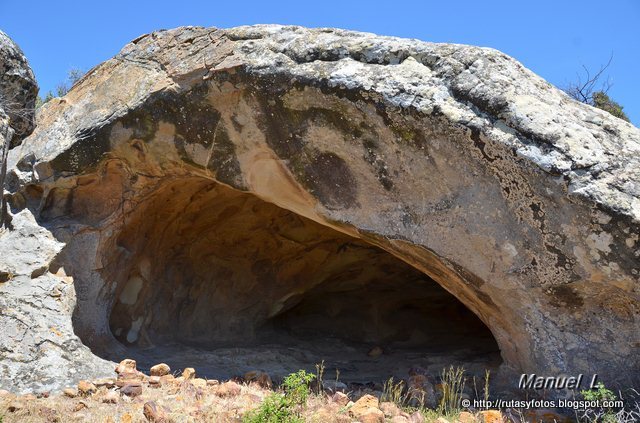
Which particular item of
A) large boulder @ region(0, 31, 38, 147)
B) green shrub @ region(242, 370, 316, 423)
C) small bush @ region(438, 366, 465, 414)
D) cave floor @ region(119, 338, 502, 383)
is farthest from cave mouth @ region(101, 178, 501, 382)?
green shrub @ region(242, 370, 316, 423)

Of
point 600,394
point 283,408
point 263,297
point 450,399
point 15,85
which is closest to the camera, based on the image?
point 283,408

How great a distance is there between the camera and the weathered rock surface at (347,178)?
3.42 m

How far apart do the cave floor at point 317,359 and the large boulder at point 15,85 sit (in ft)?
5.38

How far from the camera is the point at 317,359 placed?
5348 mm

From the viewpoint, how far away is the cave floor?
14.7 ft

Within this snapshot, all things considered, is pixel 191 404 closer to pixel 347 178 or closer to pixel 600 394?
pixel 347 178

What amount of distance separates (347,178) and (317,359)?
196 cm

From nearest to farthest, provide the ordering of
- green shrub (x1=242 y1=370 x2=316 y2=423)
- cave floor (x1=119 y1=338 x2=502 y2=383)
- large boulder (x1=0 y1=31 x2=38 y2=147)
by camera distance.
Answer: green shrub (x1=242 y1=370 x2=316 y2=423)
large boulder (x1=0 y1=31 x2=38 y2=147)
cave floor (x1=119 y1=338 x2=502 y2=383)

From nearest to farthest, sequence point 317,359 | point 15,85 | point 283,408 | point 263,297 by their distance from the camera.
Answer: point 283,408, point 15,85, point 317,359, point 263,297

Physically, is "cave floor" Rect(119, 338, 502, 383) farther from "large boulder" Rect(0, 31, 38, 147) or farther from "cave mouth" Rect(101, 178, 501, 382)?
"large boulder" Rect(0, 31, 38, 147)

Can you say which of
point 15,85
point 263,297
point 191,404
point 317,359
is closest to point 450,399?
point 191,404

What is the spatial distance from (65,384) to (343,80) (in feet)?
6.95

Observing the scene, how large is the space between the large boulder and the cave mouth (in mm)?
898

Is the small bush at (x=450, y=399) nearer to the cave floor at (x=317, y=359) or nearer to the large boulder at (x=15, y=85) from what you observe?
the cave floor at (x=317, y=359)
